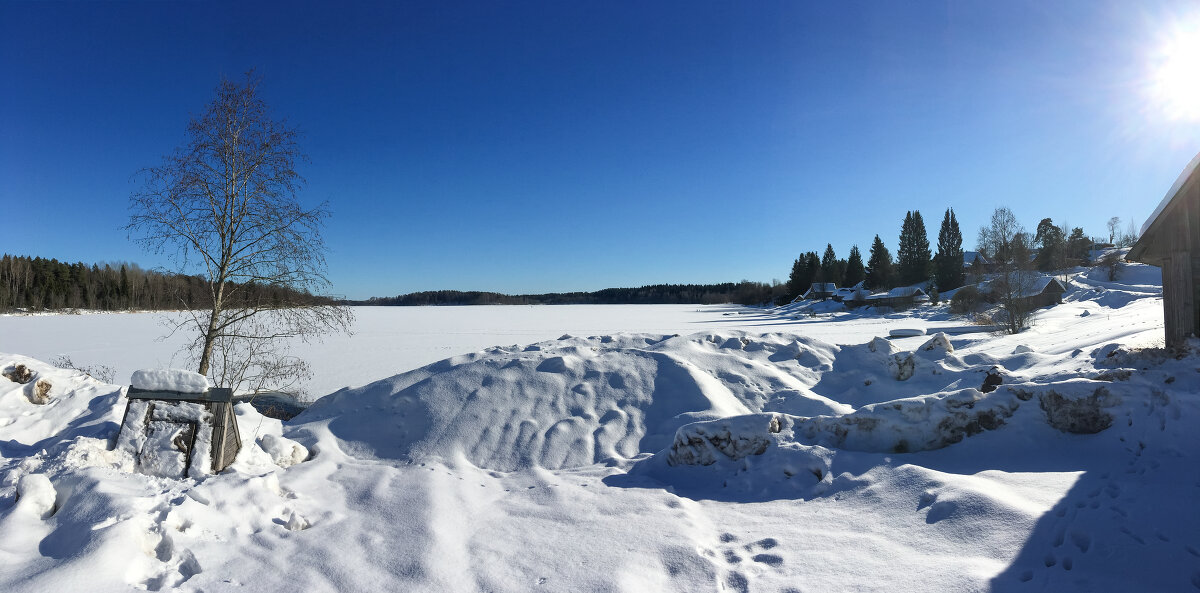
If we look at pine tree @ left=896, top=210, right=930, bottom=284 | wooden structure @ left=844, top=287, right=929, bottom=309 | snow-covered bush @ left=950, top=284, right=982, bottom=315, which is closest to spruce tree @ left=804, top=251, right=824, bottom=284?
pine tree @ left=896, top=210, right=930, bottom=284

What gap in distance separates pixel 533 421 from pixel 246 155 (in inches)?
251

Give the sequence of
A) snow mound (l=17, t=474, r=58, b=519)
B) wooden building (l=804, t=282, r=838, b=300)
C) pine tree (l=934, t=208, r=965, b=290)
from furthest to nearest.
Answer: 1. wooden building (l=804, t=282, r=838, b=300)
2. pine tree (l=934, t=208, r=965, b=290)
3. snow mound (l=17, t=474, r=58, b=519)

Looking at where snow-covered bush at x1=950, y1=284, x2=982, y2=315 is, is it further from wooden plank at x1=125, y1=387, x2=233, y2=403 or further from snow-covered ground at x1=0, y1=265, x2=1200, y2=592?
wooden plank at x1=125, y1=387, x2=233, y2=403

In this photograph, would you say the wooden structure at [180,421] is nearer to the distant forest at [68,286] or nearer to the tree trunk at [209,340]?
the tree trunk at [209,340]

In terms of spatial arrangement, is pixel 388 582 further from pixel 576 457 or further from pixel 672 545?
pixel 576 457

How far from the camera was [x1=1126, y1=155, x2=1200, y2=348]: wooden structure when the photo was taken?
23.0 ft

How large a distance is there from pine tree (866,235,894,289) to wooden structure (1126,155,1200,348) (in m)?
71.9

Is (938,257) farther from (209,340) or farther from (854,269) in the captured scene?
(209,340)

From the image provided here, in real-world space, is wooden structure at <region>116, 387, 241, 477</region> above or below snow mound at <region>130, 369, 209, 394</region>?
below

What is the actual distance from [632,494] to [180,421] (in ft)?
14.6

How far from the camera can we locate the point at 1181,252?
7277mm

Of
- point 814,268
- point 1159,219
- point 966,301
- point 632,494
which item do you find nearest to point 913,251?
point 814,268

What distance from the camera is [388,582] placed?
3.38 meters

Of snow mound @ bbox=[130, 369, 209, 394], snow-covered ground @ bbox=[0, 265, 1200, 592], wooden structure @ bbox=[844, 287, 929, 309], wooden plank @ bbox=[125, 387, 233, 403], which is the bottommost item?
snow-covered ground @ bbox=[0, 265, 1200, 592]
